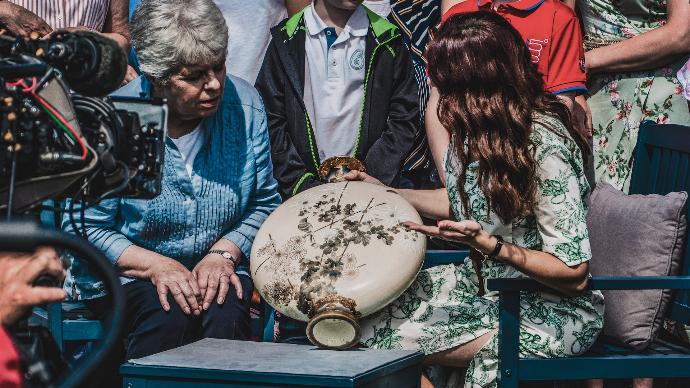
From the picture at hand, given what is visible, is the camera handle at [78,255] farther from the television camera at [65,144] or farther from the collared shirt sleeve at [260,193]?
the collared shirt sleeve at [260,193]

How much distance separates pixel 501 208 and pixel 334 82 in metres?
1.28

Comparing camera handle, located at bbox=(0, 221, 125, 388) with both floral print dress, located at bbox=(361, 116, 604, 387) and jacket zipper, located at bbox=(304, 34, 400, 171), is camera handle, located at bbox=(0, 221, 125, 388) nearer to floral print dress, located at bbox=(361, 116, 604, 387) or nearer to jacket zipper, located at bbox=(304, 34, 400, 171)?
floral print dress, located at bbox=(361, 116, 604, 387)

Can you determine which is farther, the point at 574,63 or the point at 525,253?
the point at 574,63

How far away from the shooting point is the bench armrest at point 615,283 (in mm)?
3334

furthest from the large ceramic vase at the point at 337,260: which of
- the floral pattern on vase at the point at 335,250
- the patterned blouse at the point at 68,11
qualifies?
the patterned blouse at the point at 68,11

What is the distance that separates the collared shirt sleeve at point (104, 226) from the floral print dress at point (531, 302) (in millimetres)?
859

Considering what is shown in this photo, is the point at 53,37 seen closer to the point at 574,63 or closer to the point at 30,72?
the point at 30,72

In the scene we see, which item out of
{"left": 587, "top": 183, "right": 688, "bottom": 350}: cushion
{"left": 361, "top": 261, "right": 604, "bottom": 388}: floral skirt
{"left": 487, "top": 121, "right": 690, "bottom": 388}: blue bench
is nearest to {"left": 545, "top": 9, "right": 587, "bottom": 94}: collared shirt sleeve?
{"left": 587, "top": 183, "right": 688, "bottom": 350}: cushion

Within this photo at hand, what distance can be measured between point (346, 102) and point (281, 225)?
1.05m

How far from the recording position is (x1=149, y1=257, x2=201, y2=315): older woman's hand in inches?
146

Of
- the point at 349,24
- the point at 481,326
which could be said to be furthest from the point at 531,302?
the point at 349,24

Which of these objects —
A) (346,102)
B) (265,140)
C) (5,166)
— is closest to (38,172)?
(5,166)

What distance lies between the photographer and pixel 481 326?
3.53m

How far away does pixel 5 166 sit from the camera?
2344 millimetres
